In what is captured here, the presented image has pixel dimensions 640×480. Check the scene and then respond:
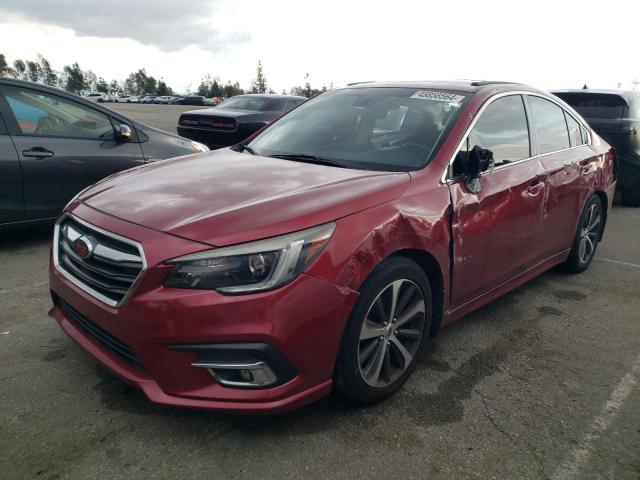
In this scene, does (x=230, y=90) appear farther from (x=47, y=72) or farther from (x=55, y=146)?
(x=55, y=146)

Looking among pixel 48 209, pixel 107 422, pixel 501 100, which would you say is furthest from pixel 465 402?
pixel 48 209

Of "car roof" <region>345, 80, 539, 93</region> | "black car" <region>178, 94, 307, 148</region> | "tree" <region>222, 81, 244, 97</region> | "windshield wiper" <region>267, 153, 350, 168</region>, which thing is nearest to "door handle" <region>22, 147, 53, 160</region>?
"windshield wiper" <region>267, 153, 350, 168</region>

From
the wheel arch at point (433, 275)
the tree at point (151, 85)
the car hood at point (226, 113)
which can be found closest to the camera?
the wheel arch at point (433, 275)

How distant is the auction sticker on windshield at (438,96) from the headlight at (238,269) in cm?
176

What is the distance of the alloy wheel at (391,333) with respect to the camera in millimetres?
2469

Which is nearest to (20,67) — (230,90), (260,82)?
(230,90)

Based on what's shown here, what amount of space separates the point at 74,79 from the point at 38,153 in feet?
366

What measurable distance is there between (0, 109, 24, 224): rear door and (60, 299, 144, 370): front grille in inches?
95.7

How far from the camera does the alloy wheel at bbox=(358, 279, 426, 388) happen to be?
2469 millimetres

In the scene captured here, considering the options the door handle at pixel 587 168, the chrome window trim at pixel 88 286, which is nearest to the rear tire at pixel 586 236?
the door handle at pixel 587 168

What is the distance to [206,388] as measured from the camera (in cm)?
215

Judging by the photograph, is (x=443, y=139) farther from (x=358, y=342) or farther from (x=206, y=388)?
(x=206, y=388)

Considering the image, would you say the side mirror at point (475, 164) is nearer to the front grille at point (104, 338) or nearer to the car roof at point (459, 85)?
the car roof at point (459, 85)

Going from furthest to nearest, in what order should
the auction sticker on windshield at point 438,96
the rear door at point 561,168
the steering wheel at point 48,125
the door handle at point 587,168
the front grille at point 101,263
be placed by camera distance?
the steering wheel at point 48,125 → the door handle at point 587,168 → the rear door at point 561,168 → the auction sticker on windshield at point 438,96 → the front grille at point 101,263
